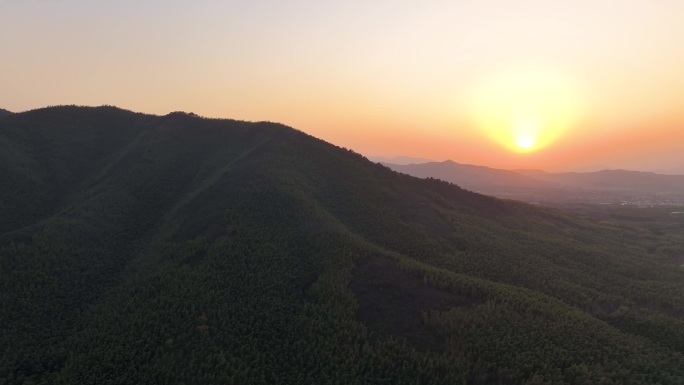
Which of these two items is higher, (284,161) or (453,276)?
(284,161)

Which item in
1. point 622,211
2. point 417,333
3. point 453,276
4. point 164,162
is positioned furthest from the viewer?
point 622,211

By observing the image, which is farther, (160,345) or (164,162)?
(164,162)

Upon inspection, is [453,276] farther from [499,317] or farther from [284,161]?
[284,161]

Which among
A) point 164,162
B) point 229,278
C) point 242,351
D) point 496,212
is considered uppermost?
point 164,162

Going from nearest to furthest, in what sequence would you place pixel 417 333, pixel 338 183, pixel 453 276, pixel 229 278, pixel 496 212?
pixel 417 333
pixel 229 278
pixel 453 276
pixel 338 183
pixel 496 212

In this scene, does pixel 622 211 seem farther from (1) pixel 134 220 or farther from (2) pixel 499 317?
(1) pixel 134 220

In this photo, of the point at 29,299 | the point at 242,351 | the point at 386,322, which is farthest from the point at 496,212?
the point at 29,299
